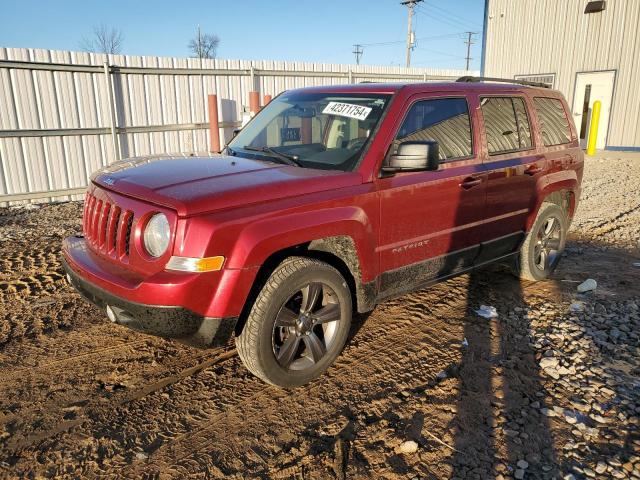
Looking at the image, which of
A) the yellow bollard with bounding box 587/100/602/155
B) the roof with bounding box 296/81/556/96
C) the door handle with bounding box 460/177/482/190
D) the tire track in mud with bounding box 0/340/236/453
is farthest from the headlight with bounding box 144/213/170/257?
the yellow bollard with bounding box 587/100/602/155

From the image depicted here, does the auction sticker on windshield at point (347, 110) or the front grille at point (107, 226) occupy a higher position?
the auction sticker on windshield at point (347, 110)

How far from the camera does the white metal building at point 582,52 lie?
631 inches

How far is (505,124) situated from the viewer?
4480 millimetres

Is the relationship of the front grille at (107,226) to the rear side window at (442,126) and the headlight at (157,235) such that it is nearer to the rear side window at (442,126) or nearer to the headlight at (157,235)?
the headlight at (157,235)

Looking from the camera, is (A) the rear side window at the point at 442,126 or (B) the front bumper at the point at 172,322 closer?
(B) the front bumper at the point at 172,322

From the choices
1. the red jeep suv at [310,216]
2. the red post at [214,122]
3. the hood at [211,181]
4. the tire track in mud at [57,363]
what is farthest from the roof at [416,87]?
the red post at [214,122]

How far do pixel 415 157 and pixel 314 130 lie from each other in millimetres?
977

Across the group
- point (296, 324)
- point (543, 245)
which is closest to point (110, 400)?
point (296, 324)

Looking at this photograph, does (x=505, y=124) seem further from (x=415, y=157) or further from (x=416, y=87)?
(x=415, y=157)

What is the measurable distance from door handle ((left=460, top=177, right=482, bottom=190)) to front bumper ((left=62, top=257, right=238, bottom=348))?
2.21 m

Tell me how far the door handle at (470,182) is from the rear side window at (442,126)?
203mm

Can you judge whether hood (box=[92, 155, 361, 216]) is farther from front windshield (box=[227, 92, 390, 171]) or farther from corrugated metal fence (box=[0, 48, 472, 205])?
corrugated metal fence (box=[0, 48, 472, 205])

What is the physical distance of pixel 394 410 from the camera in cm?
303

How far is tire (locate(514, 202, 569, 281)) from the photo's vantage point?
5.05m
